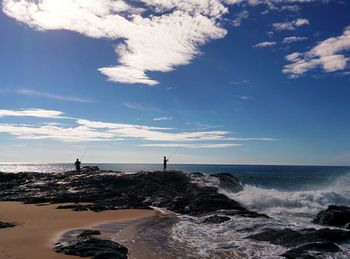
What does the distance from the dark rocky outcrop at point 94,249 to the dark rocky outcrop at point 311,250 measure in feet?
14.9

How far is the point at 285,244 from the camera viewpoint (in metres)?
12.7

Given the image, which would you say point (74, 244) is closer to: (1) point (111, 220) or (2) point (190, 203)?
(1) point (111, 220)

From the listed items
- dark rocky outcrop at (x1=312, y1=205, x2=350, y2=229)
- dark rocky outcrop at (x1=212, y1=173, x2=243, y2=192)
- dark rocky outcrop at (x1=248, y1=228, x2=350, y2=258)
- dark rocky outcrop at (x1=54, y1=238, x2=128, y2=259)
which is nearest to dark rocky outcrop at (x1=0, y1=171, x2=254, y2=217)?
dark rocky outcrop at (x1=212, y1=173, x2=243, y2=192)

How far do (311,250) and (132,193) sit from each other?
1521cm

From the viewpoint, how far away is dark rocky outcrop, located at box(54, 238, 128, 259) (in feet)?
34.6

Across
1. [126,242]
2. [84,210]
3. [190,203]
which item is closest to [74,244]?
[126,242]

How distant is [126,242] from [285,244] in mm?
4966

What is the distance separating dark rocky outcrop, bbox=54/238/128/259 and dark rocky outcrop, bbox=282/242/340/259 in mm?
4540

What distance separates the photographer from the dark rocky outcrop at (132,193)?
2098 cm

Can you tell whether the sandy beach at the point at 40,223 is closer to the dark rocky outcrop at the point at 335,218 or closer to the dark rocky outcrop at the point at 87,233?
the dark rocky outcrop at the point at 87,233

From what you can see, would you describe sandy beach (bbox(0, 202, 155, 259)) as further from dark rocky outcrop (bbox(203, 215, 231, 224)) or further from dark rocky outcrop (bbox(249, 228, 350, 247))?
dark rocky outcrop (bbox(249, 228, 350, 247))

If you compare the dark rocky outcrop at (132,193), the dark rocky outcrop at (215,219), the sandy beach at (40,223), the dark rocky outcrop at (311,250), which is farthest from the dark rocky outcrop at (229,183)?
the dark rocky outcrop at (311,250)

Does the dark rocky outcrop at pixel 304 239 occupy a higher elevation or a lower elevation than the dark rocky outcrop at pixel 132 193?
lower

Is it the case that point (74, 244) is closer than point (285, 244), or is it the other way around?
point (74, 244)
